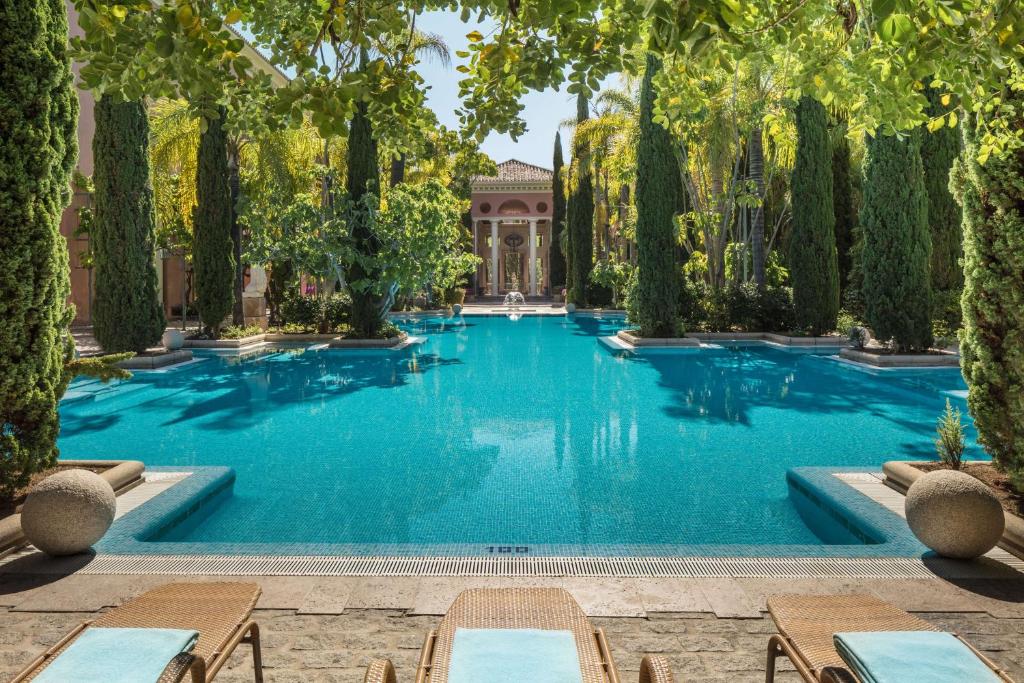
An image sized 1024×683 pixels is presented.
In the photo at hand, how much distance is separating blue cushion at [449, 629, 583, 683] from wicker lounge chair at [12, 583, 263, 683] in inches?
32.5

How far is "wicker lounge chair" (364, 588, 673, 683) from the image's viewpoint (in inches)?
87.8

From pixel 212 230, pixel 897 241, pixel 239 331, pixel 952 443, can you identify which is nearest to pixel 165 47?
pixel 952 443

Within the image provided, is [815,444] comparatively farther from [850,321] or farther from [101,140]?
[101,140]

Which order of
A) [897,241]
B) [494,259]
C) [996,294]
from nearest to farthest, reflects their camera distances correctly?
[996,294], [897,241], [494,259]

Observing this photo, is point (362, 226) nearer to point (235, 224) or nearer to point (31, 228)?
point (235, 224)

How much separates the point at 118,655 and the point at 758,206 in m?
18.4

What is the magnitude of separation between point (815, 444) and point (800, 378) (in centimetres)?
530

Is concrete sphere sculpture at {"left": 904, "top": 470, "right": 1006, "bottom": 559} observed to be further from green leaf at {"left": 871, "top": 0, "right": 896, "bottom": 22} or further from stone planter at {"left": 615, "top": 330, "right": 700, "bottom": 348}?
stone planter at {"left": 615, "top": 330, "right": 700, "bottom": 348}

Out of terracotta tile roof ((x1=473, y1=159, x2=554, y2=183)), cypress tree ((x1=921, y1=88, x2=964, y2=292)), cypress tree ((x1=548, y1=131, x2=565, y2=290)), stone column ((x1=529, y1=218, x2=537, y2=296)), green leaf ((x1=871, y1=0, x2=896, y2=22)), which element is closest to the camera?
green leaf ((x1=871, y1=0, x2=896, y2=22))

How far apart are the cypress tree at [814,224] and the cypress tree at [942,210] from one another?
86.1 inches

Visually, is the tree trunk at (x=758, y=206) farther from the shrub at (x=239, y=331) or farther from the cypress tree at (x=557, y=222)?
the cypress tree at (x=557, y=222)

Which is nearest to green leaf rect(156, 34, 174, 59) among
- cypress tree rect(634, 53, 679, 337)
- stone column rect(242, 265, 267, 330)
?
cypress tree rect(634, 53, 679, 337)

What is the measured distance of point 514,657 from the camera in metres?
2.33

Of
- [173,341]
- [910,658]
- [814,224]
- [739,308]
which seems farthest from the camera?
[739,308]
